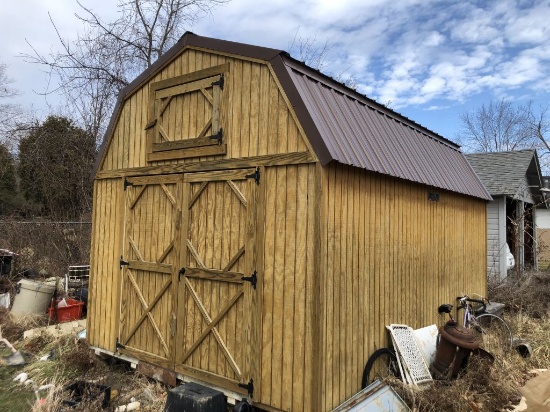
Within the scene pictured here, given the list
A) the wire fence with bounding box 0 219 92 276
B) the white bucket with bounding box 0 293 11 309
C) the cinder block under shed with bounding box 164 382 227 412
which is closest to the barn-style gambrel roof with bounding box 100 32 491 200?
the cinder block under shed with bounding box 164 382 227 412

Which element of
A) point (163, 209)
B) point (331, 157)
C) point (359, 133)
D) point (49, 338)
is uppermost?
point (359, 133)

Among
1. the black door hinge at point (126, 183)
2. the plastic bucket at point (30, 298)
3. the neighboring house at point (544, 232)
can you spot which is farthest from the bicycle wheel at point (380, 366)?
the neighboring house at point (544, 232)

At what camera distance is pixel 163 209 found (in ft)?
17.8

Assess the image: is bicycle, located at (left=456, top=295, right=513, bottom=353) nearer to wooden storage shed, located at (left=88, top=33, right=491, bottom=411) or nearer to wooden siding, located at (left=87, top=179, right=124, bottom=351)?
wooden storage shed, located at (left=88, top=33, right=491, bottom=411)

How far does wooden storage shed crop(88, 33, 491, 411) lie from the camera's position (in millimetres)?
4031

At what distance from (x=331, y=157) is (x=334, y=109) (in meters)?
1.01

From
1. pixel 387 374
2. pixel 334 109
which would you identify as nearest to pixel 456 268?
pixel 387 374

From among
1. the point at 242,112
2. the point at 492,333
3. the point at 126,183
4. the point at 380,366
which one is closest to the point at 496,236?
the point at 492,333

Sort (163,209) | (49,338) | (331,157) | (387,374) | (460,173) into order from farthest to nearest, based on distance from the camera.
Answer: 1. (460,173)
2. (49,338)
3. (163,209)
4. (387,374)
5. (331,157)

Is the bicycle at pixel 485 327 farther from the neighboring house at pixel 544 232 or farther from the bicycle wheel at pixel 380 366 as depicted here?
the neighboring house at pixel 544 232

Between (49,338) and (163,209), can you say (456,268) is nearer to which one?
(163,209)

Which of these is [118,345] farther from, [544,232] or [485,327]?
[544,232]

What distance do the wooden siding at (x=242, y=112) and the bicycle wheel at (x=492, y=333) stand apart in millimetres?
4635

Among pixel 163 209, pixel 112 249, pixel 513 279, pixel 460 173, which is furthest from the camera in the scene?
pixel 513 279
